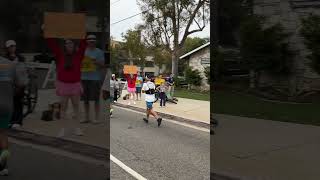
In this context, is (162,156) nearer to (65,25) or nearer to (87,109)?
(87,109)

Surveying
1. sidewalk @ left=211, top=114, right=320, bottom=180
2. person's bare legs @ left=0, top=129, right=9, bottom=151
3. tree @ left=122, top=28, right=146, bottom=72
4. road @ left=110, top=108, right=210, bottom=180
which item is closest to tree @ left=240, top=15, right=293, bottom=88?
sidewalk @ left=211, top=114, right=320, bottom=180

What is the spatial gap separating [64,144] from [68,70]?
0.27 metres

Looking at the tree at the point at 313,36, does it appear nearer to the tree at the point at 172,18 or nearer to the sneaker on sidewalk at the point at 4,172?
the tree at the point at 172,18

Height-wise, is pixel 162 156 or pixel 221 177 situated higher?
pixel 221 177

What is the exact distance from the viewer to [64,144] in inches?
66.1

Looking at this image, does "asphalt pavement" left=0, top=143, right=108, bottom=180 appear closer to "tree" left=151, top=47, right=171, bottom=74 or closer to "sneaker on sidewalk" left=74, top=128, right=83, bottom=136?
"sneaker on sidewalk" left=74, top=128, right=83, bottom=136

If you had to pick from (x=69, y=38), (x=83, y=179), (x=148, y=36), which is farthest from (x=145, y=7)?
(x=83, y=179)

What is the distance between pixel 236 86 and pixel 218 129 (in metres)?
0.20

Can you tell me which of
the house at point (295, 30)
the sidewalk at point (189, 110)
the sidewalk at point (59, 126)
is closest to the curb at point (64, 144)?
the sidewalk at point (59, 126)

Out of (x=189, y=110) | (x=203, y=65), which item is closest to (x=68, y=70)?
(x=203, y=65)

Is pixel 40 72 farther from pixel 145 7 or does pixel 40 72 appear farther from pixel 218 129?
pixel 145 7

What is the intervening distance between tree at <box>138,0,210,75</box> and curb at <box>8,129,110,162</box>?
681mm

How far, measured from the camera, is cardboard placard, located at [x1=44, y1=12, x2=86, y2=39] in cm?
157

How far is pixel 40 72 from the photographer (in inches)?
62.6
